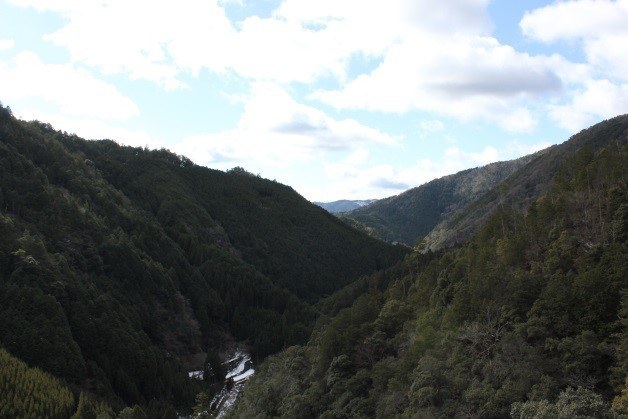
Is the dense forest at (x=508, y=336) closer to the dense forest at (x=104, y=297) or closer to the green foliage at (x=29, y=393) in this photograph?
the green foliage at (x=29, y=393)

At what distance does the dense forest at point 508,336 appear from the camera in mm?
39594

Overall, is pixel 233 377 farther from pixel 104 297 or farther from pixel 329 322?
pixel 329 322

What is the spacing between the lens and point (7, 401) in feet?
243

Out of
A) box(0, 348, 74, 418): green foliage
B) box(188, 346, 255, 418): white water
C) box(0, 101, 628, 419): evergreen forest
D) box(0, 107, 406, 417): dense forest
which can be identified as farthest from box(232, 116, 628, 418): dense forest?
box(0, 107, 406, 417): dense forest

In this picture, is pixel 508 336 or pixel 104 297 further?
pixel 104 297

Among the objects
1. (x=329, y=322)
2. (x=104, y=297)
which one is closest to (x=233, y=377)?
(x=104, y=297)

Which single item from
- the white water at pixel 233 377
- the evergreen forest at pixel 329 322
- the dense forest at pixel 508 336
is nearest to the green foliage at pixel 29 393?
the evergreen forest at pixel 329 322

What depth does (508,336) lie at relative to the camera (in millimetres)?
46531

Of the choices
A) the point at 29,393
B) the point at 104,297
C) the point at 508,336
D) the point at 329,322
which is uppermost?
the point at 104,297

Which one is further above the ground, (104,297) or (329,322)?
(104,297)

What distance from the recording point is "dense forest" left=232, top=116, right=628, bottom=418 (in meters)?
39.6

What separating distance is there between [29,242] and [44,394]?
153 feet

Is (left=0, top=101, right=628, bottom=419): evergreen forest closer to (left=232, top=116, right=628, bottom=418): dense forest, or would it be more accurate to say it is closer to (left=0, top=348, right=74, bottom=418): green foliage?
(left=232, top=116, right=628, bottom=418): dense forest

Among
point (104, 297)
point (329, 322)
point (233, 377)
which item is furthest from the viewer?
point (233, 377)
